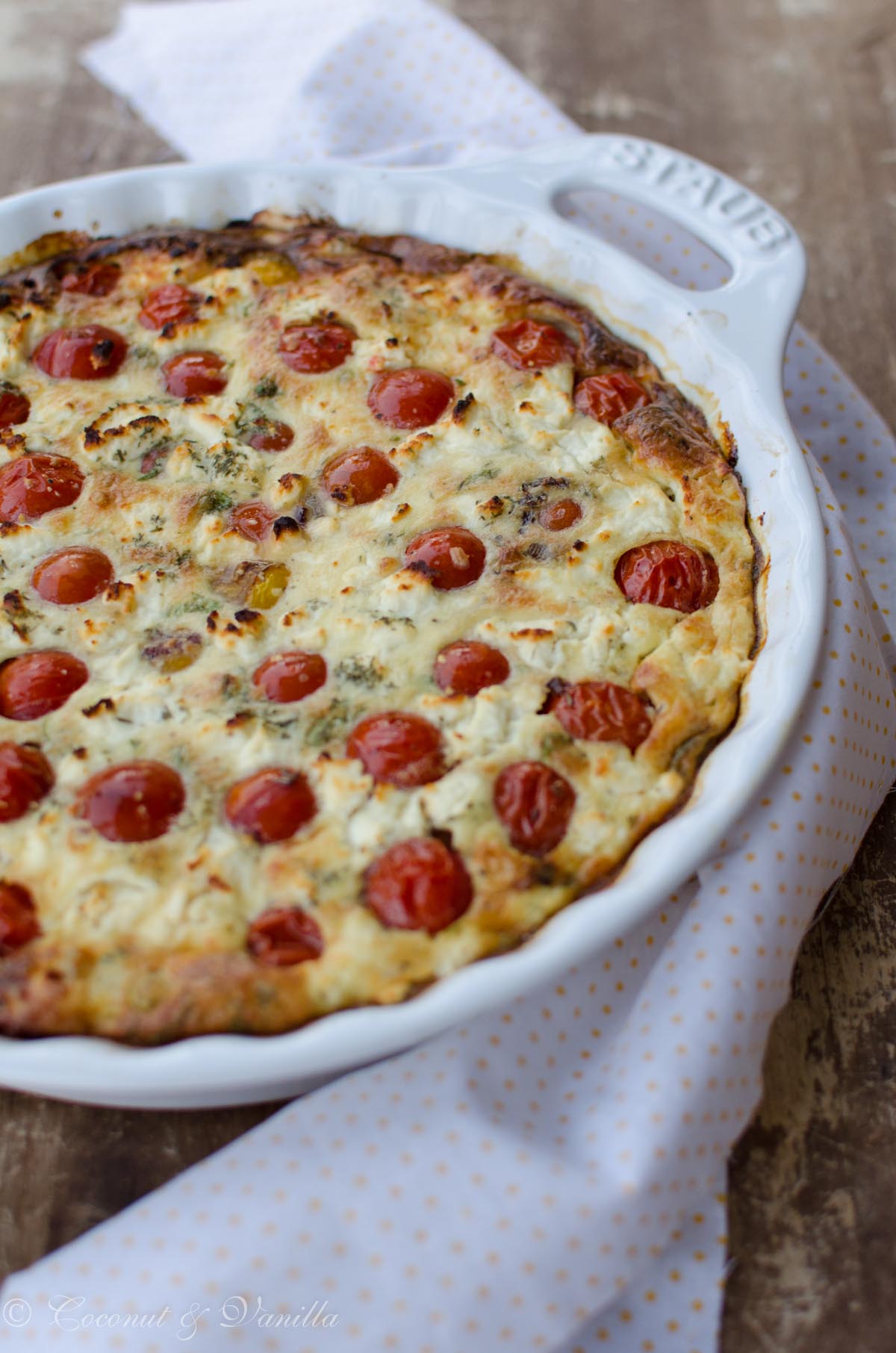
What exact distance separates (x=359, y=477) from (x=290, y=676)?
602 millimetres

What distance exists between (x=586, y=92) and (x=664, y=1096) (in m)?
3.99

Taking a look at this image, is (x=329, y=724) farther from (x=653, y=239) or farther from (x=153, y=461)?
(x=653, y=239)

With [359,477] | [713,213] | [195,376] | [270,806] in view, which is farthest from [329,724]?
[713,213]

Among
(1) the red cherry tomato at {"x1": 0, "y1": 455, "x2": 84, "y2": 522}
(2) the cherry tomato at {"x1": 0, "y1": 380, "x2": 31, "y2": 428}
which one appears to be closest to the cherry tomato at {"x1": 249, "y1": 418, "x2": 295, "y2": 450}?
(1) the red cherry tomato at {"x1": 0, "y1": 455, "x2": 84, "y2": 522}

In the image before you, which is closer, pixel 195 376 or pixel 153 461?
pixel 153 461

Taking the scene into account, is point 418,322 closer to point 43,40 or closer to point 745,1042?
point 745,1042

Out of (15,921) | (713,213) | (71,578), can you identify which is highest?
(713,213)

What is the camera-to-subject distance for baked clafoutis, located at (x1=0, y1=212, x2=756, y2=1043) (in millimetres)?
2311

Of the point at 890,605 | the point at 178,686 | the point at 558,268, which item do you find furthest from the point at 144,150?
the point at 890,605

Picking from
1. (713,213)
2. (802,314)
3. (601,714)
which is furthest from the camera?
(802,314)

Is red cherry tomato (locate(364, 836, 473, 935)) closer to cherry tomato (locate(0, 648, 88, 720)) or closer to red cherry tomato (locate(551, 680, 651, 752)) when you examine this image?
red cherry tomato (locate(551, 680, 651, 752))

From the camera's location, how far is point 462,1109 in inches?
89.5

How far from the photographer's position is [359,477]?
2.96m

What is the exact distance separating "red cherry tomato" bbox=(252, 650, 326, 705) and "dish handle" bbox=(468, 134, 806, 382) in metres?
1.32
